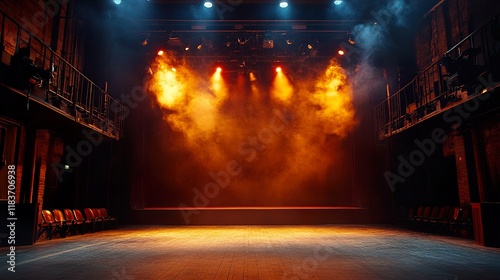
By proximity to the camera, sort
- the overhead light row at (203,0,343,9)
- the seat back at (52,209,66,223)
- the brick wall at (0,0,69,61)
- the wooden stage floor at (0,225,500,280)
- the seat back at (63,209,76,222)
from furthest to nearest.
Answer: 1. the overhead light row at (203,0,343,9)
2. the seat back at (63,209,76,222)
3. the seat back at (52,209,66,223)
4. the brick wall at (0,0,69,61)
5. the wooden stage floor at (0,225,500,280)

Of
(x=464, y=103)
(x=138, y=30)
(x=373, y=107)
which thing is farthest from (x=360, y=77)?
(x=138, y=30)

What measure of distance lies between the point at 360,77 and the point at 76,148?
10117 millimetres

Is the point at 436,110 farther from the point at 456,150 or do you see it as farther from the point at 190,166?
the point at 190,166

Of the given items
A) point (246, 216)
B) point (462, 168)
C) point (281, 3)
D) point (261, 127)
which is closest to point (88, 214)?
point (246, 216)

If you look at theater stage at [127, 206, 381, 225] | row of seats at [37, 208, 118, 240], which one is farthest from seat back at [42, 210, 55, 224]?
theater stage at [127, 206, 381, 225]

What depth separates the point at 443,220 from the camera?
8.45 m

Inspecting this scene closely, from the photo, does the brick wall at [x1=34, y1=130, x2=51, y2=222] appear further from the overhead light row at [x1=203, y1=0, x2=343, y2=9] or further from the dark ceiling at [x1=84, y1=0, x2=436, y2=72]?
the overhead light row at [x1=203, y1=0, x2=343, y2=9]

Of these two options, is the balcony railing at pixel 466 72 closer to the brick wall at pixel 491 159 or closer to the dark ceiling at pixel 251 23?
the brick wall at pixel 491 159

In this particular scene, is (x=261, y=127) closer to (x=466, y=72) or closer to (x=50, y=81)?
(x=50, y=81)

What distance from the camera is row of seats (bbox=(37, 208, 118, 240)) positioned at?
7637mm

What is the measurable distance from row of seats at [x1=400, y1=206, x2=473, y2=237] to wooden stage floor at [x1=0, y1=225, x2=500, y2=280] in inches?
31.3

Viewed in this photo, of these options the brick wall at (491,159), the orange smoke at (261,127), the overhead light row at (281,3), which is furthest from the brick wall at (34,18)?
the brick wall at (491,159)

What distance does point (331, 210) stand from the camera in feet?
39.3

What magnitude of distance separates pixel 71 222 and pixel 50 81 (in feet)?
11.0
